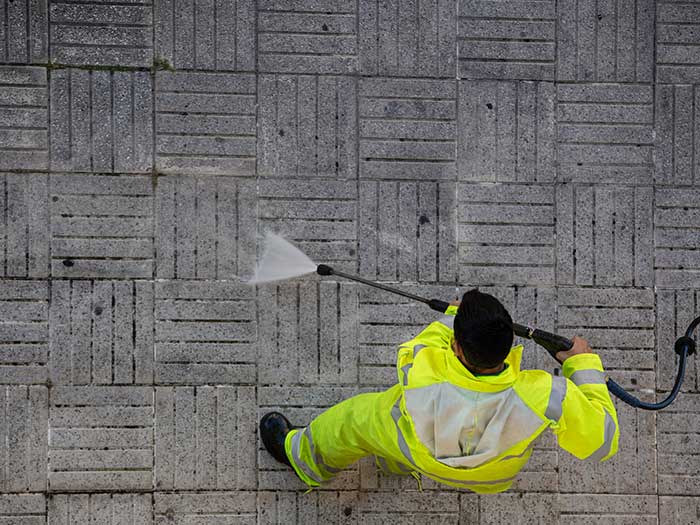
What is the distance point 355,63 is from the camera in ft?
15.6

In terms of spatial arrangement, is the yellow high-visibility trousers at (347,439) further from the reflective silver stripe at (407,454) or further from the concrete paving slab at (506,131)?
the concrete paving slab at (506,131)

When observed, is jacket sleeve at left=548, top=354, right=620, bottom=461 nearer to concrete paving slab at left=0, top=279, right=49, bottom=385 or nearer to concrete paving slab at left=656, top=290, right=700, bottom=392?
concrete paving slab at left=656, top=290, right=700, bottom=392

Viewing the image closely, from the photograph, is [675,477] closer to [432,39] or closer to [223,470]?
[223,470]

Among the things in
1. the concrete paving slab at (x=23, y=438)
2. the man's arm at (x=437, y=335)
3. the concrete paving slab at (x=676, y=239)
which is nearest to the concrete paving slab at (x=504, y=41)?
the concrete paving slab at (x=676, y=239)

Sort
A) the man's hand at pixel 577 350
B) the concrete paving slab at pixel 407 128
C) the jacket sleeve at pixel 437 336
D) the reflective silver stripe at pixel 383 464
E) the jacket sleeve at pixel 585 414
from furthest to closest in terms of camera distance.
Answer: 1. the concrete paving slab at pixel 407 128
2. the reflective silver stripe at pixel 383 464
3. the man's hand at pixel 577 350
4. the jacket sleeve at pixel 437 336
5. the jacket sleeve at pixel 585 414

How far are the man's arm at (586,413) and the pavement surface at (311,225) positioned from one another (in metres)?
1.30

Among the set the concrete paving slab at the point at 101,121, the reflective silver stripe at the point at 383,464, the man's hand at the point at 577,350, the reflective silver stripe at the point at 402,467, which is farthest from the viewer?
the concrete paving slab at the point at 101,121

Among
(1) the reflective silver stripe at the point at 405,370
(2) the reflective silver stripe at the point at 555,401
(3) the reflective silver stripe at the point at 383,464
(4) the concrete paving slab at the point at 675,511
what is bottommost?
(4) the concrete paving slab at the point at 675,511

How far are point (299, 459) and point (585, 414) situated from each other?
184 cm

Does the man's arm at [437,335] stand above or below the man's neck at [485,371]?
above

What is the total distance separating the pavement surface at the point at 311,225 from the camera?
459 centimetres

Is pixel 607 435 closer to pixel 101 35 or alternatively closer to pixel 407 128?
pixel 407 128

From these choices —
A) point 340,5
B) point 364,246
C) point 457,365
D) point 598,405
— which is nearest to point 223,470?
point 364,246

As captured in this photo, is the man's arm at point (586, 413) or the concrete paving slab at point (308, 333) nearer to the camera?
the man's arm at point (586, 413)
